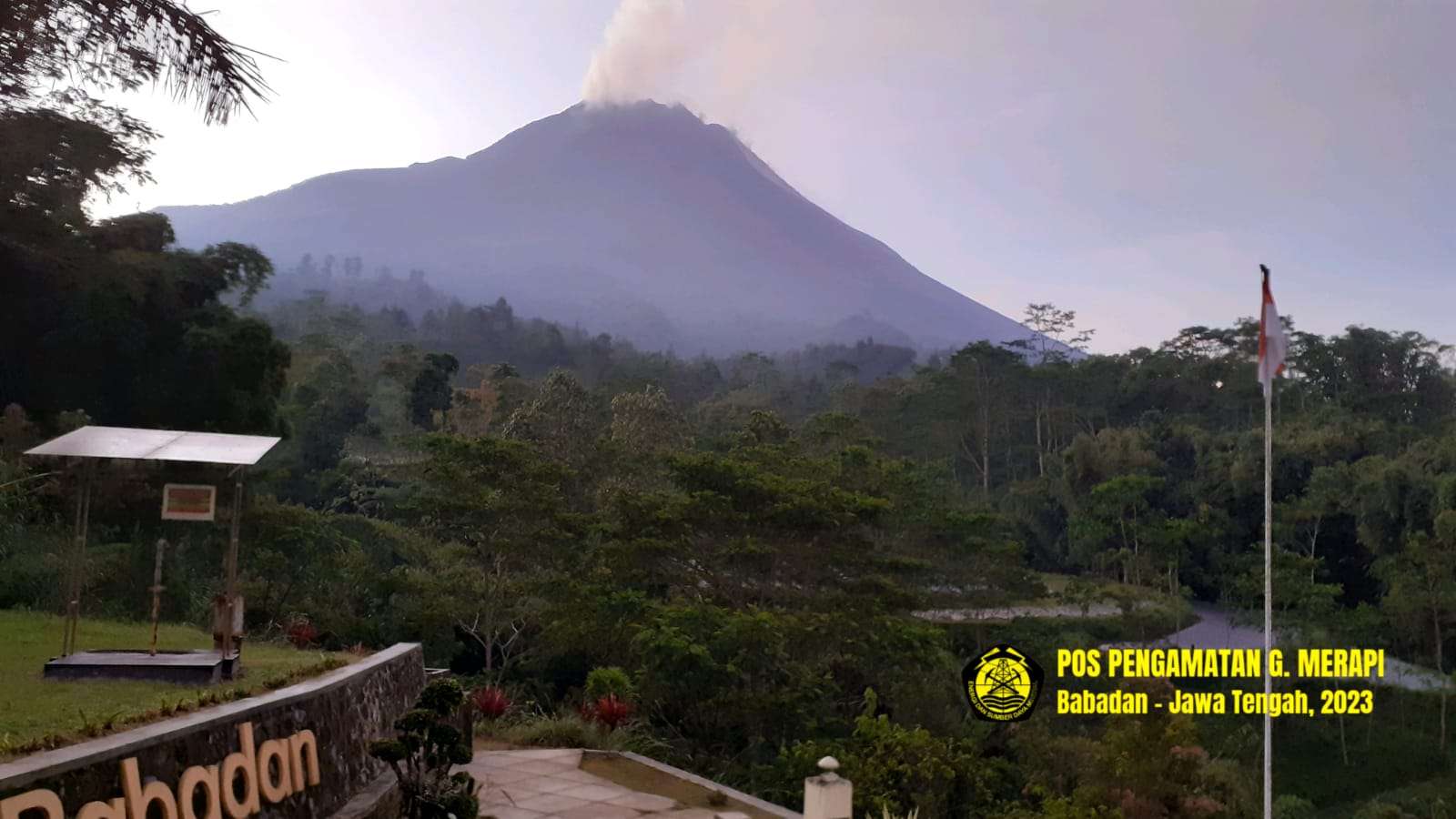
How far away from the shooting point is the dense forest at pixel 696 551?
1039 centimetres

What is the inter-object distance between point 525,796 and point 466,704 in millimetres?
917

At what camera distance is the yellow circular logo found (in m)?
13.3

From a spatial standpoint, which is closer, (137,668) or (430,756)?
(430,756)

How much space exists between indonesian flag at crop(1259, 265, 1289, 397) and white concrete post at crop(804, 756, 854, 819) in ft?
19.8

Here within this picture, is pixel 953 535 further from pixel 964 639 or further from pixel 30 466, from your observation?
pixel 30 466

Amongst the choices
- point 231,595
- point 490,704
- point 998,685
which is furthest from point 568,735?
point 998,685

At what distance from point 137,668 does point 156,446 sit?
4.01ft

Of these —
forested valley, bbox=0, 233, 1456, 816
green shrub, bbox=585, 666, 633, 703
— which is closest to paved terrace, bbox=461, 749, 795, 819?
forested valley, bbox=0, 233, 1456, 816

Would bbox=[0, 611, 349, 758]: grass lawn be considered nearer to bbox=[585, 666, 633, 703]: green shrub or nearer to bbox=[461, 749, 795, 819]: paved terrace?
bbox=[461, 749, 795, 819]: paved terrace

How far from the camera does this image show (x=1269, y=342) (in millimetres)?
8797

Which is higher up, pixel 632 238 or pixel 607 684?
pixel 632 238

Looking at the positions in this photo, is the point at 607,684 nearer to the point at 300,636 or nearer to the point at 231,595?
the point at 300,636

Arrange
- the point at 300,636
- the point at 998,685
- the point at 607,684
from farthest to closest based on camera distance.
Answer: the point at 998,685 → the point at 607,684 → the point at 300,636

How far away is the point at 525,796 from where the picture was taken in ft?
19.9
